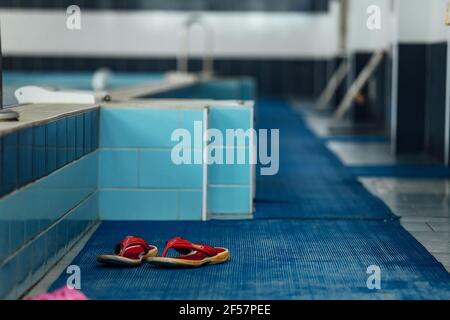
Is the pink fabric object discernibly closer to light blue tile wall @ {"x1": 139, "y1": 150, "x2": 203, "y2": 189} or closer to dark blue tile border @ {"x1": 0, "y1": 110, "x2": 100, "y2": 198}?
dark blue tile border @ {"x1": 0, "y1": 110, "x2": 100, "y2": 198}

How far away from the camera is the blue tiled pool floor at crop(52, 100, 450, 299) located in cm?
353

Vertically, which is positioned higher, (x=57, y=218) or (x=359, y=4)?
(x=359, y=4)

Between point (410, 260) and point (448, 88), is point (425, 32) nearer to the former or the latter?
point (448, 88)

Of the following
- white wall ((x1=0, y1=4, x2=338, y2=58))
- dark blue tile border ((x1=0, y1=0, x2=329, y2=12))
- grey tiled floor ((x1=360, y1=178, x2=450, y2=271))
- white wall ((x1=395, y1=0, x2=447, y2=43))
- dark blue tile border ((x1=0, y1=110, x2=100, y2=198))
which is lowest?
grey tiled floor ((x1=360, y1=178, x2=450, y2=271))

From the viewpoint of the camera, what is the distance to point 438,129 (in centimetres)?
867

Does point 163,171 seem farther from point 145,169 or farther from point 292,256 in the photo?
point 292,256

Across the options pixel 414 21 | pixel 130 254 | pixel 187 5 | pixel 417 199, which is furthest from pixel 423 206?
pixel 187 5

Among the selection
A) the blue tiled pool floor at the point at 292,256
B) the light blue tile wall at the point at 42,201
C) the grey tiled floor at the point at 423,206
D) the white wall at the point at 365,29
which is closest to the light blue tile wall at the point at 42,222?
the light blue tile wall at the point at 42,201

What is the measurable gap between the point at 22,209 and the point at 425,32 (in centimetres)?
671

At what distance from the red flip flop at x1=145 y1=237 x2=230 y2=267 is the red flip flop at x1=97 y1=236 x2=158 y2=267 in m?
0.05

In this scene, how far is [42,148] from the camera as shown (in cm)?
377

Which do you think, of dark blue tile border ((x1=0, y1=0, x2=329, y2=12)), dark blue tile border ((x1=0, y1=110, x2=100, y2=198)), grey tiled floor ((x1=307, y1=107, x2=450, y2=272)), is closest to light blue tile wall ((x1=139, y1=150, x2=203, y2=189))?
dark blue tile border ((x1=0, y1=110, x2=100, y2=198))

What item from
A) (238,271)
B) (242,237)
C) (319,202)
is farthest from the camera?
(319,202)
